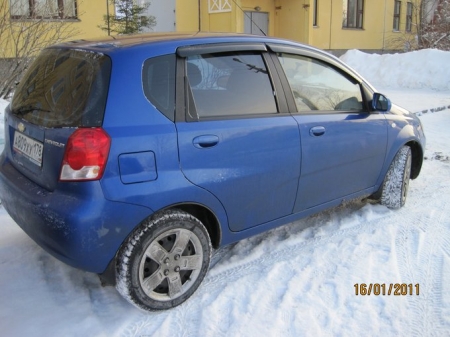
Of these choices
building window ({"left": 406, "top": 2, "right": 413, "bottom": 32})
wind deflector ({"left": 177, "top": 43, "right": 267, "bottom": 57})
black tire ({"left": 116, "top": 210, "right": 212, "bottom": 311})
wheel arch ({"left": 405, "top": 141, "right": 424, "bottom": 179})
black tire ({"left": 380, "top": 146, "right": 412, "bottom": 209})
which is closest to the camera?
black tire ({"left": 116, "top": 210, "right": 212, "bottom": 311})

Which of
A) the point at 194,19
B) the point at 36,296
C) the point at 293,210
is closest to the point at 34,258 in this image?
the point at 36,296

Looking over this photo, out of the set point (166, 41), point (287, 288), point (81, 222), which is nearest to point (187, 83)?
point (166, 41)

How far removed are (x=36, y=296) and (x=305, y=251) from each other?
2.03 metres

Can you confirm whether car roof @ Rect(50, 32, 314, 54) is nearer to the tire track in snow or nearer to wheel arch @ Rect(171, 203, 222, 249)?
wheel arch @ Rect(171, 203, 222, 249)

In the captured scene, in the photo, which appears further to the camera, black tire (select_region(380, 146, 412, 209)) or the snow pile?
the snow pile

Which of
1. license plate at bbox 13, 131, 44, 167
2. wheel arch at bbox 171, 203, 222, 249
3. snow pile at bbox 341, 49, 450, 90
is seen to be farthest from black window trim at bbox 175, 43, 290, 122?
snow pile at bbox 341, 49, 450, 90

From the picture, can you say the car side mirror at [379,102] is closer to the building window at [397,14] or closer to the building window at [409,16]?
the building window at [397,14]

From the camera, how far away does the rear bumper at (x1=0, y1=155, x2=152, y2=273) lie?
2551 mm

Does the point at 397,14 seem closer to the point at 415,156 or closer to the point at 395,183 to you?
the point at 415,156

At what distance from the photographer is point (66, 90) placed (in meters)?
2.82

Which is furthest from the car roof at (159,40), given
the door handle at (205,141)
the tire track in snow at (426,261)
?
the tire track in snow at (426,261)

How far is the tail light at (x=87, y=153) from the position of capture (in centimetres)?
256

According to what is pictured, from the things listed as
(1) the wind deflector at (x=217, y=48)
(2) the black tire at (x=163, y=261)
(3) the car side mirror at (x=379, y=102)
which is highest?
(1) the wind deflector at (x=217, y=48)
